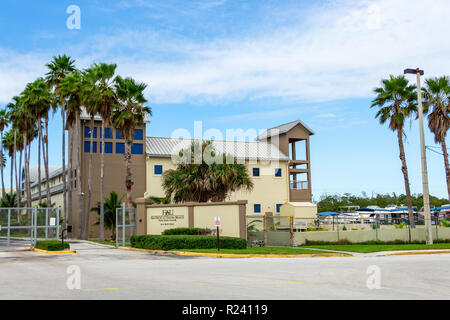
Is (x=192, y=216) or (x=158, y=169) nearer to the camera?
(x=192, y=216)

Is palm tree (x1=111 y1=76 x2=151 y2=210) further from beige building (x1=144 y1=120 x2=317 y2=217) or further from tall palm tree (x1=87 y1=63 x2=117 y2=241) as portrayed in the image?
beige building (x1=144 y1=120 x2=317 y2=217)

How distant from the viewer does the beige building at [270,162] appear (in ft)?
174

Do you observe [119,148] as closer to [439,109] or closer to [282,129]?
[282,129]

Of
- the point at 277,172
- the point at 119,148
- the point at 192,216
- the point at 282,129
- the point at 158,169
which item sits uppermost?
the point at 282,129

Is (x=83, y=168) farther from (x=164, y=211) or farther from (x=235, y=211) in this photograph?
(x=235, y=211)

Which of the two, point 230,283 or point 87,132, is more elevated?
point 87,132

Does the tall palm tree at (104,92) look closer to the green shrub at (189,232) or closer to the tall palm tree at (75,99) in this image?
the tall palm tree at (75,99)

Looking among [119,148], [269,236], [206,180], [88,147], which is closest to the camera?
[269,236]

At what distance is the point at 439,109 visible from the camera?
4328 centimetres

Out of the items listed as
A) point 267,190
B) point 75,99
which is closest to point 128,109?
point 75,99

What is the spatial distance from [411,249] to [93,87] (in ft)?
85.9

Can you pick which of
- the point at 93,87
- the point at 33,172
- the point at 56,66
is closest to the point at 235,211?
the point at 93,87

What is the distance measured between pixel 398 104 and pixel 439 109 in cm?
383

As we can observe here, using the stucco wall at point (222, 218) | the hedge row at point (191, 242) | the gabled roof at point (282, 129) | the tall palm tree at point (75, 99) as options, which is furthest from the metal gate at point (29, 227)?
the gabled roof at point (282, 129)
